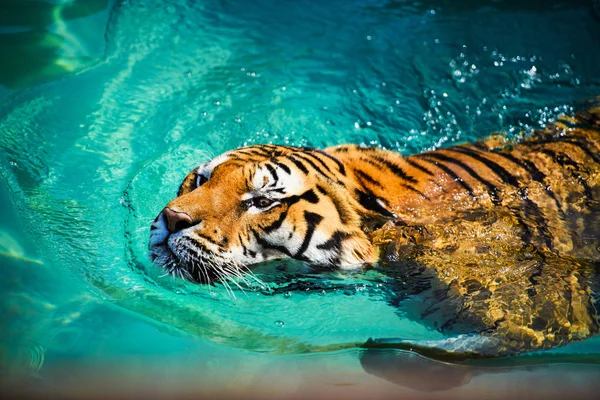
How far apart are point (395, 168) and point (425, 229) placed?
0.36 m

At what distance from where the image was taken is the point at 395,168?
2.75 meters

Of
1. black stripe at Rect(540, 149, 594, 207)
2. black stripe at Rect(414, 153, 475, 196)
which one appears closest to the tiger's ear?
black stripe at Rect(414, 153, 475, 196)

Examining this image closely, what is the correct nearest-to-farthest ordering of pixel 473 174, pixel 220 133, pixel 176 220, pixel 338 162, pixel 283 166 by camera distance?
pixel 176 220, pixel 283 166, pixel 338 162, pixel 473 174, pixel 220 133

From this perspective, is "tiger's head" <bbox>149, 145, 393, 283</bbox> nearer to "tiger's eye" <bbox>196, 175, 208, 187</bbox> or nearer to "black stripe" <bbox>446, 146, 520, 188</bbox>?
"tiger's eye" <bbox>196, 175, 208, 187</bbox>

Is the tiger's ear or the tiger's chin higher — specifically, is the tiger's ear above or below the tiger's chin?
above

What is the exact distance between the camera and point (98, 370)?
2.12 metres

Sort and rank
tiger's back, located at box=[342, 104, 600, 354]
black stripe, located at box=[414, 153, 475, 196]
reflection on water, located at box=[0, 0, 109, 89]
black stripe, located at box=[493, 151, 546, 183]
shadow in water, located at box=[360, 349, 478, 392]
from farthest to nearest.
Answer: reflection on water, located at box=[0, 0, 109, 89], black stripe, located at box=[493, 151, 546, 183], black stripe, located at box=[414, 153, 475, 196], tiger's back, located at box=[342, 104, 600, 354], shadow in water, located at box=[360, 349, 478, 392]

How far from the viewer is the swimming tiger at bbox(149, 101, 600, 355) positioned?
231 cm

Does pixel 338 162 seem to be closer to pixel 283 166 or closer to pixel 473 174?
pixel 283 166

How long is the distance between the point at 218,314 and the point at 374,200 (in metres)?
0.82

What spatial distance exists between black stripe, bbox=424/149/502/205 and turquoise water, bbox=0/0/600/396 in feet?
2.21

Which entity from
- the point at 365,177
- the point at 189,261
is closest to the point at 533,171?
the point at 365,177

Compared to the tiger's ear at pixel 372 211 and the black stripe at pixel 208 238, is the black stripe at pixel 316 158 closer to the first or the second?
the tiger's ear at pixel 372 211

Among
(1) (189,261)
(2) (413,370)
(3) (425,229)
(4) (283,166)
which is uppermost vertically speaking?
(4) (283,166)
